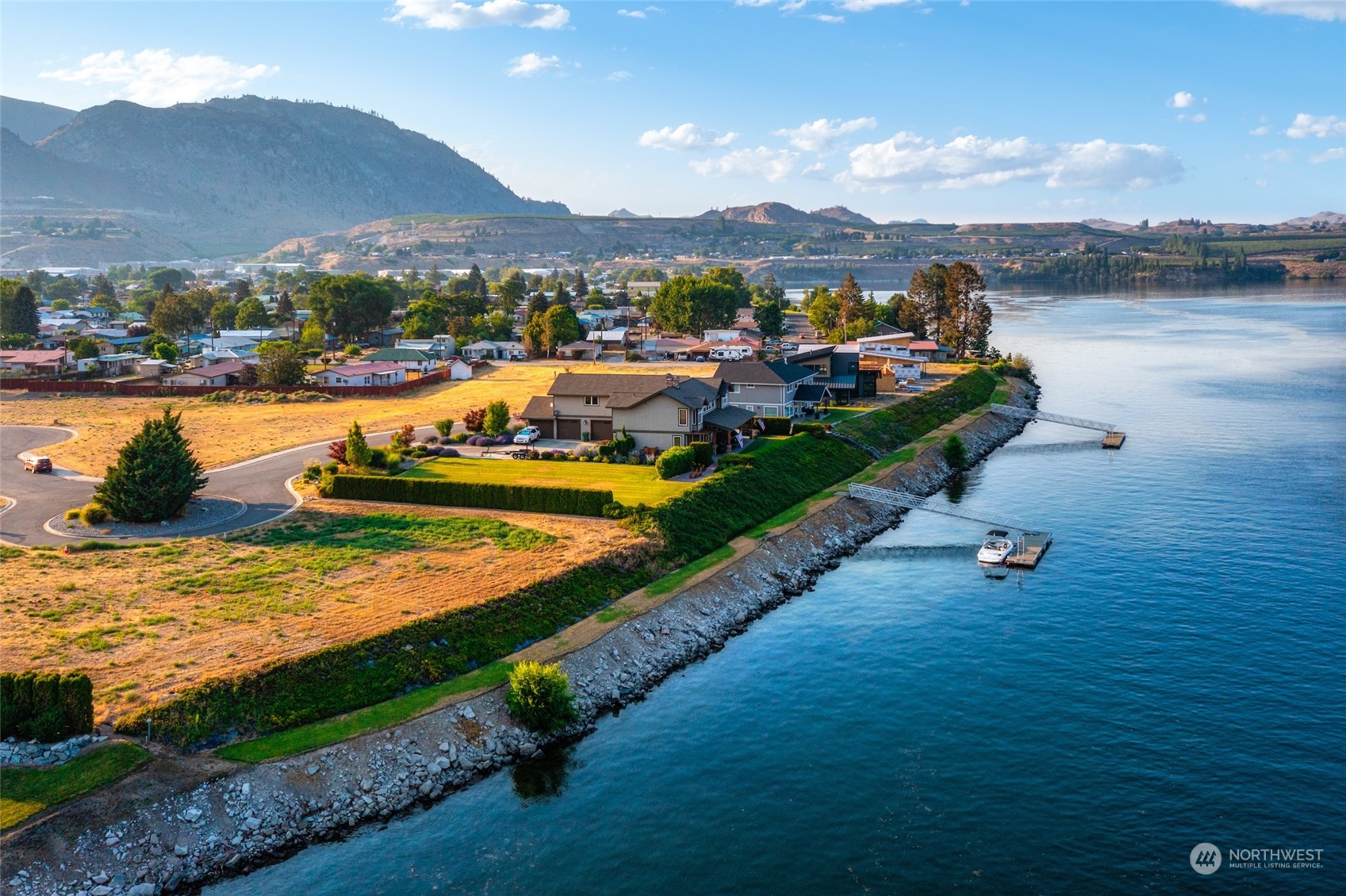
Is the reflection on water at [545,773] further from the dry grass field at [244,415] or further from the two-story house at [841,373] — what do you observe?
the two-story house at [841,373]

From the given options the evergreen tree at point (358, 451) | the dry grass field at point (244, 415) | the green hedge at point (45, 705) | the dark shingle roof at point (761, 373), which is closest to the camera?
the green hedge at point (45, 705)

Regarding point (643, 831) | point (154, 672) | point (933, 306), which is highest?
point (933, 306)

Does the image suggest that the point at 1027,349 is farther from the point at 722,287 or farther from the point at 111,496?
the point at 111,496

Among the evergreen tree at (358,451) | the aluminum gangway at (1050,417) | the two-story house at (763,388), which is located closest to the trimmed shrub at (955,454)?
the two-story house at (763,388)

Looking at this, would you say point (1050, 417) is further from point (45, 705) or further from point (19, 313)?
point (19, 313)

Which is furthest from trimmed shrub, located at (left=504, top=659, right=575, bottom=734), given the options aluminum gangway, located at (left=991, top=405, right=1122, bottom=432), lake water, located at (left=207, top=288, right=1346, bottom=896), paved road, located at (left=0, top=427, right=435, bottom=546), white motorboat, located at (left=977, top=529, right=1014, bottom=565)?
aluminum gangway, located at (left=991, top=405, right=1122, bottom=432)

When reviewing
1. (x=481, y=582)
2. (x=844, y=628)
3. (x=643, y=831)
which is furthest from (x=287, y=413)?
(x=643, y=831)

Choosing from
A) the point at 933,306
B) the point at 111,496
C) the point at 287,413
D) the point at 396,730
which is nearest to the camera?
the point at 396,730
